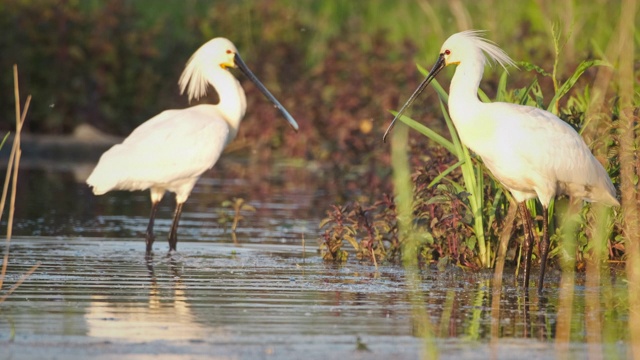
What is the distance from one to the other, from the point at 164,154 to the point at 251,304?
11.4 ft

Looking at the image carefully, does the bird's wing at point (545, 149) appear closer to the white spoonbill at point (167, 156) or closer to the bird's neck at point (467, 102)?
the bird's neck at point (467, 102)

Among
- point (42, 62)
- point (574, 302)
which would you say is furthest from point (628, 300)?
point (42, 62)

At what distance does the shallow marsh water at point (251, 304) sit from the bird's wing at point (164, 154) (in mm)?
506

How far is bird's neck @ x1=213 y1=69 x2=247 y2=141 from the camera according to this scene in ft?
35.4

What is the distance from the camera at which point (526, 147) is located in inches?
318

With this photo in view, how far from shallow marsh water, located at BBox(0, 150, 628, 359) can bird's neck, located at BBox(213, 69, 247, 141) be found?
37.2 inches

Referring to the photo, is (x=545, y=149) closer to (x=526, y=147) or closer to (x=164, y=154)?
(x=526, y=147)

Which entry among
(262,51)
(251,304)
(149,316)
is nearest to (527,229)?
(251,304)

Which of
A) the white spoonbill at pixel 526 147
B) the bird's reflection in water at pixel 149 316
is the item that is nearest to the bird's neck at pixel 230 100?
the white spoonbill at pixel 526 147

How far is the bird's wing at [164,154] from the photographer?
32.9 ft

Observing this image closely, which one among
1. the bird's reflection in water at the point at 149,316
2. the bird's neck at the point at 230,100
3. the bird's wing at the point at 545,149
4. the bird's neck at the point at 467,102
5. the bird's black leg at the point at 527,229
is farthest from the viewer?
the bird's neck at the point at 230,100

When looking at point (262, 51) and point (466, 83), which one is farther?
point (262, 51)

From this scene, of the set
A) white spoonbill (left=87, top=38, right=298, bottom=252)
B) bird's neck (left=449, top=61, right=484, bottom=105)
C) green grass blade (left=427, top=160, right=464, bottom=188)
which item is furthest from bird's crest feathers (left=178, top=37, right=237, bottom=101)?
bird's neck (left=449, top=61, right=484, bottom=105)

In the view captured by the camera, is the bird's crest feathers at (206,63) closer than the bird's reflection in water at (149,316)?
No
